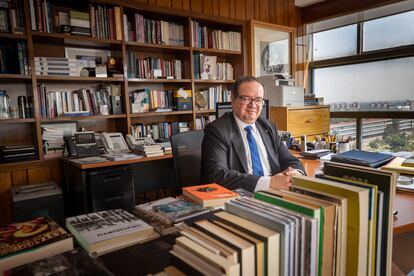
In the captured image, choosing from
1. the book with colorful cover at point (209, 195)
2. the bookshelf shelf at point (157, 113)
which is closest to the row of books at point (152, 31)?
the bookshelf shelf at point (157, 113)

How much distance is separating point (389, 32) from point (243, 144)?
291cm

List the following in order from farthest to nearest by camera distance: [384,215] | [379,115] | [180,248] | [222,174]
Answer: [379,115]
[222,174]
[384,215]
[180,248]

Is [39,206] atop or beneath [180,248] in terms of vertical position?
beneath

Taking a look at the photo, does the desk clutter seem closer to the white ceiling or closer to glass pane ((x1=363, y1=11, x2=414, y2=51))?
glass pane ((x1=363, y1=11, x2=414, y2=51))

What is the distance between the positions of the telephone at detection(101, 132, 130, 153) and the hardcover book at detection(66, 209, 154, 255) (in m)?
1.92

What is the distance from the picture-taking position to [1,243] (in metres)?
0.78

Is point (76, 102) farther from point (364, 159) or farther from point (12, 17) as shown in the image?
point (364, 159)

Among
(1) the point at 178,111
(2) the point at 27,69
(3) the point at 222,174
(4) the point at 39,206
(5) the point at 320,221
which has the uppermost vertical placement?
(2) the point at 27,69

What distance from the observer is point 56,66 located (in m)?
2.69

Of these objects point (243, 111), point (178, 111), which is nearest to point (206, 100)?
point (178, 111)

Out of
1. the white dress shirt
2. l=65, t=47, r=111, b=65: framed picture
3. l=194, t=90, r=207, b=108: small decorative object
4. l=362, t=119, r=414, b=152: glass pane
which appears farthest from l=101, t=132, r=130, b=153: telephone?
l=362, t=119, r=414, b=152: glass pane

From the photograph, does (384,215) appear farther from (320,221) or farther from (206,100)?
(206,100)

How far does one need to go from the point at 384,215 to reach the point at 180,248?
0.54 meters

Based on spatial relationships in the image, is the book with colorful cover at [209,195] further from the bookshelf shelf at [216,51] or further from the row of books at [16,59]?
the bookshelf shelf at [216,51]
